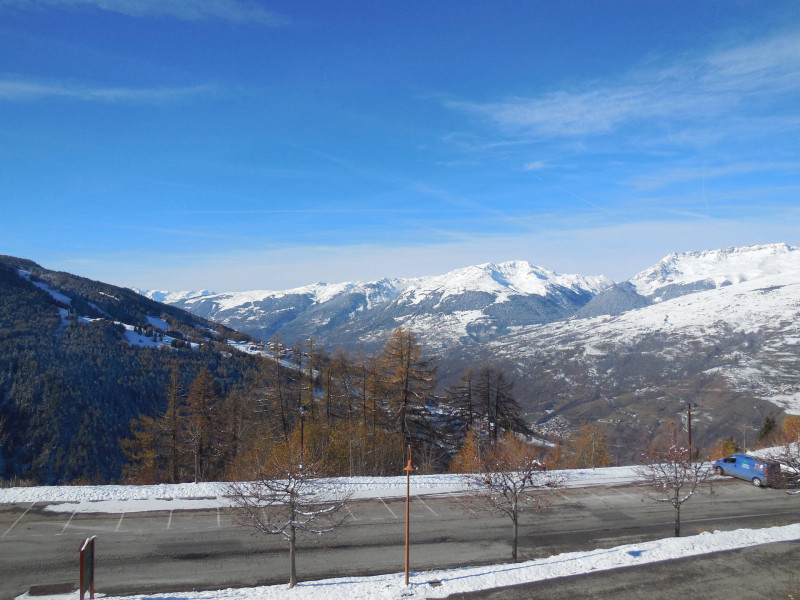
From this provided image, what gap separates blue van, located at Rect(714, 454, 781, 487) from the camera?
104 feet

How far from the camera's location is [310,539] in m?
21.5

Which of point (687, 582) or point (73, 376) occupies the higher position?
point (73, 376)

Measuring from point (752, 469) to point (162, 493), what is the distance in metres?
36.6

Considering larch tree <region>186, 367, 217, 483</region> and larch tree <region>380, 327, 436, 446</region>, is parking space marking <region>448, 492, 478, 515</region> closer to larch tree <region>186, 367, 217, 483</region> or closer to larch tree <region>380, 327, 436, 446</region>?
larch tree <region>380, 327, 436, 446</region>

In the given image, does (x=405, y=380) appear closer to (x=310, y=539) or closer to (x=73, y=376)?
(x=310, y=539)

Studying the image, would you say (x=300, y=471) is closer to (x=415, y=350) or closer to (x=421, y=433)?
(x=415, y=350)

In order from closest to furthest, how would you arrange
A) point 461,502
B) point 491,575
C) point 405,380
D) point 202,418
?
point 491,575
point 461,502
point 202,418
point 405,380

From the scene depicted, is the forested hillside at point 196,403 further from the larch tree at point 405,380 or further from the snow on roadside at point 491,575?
the snow on roadside at point 491,575

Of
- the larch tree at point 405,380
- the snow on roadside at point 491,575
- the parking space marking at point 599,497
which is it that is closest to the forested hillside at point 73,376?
the larch tree at point 405,380

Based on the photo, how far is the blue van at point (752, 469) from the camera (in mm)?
31797

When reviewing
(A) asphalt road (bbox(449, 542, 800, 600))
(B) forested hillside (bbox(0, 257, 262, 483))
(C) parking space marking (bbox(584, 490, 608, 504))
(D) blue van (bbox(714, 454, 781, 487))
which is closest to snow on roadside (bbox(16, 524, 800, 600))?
(A) asphalt road (bbox(449, 542, 800, 600))

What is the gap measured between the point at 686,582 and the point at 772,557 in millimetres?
4957

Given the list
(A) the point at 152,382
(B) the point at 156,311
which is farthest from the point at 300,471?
(B) the point at 156,311

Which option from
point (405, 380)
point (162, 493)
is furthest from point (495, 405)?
point (162, 493)
